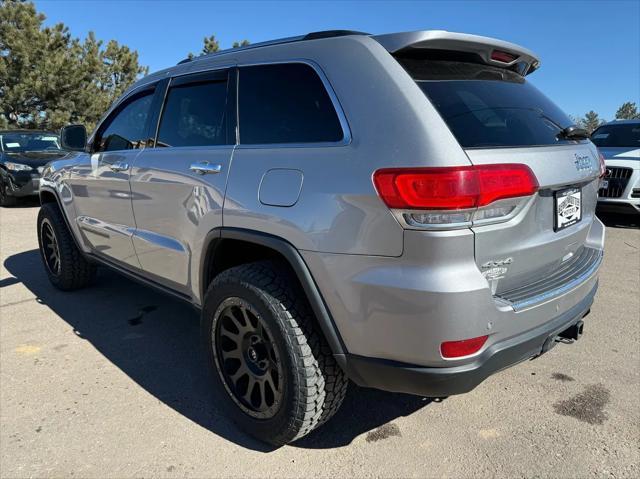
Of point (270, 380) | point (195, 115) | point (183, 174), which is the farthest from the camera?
point (195, 115)

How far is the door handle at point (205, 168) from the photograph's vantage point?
253cm

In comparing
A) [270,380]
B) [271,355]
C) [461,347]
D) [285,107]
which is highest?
[285,107]

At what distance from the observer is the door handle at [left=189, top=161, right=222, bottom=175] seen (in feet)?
8.30

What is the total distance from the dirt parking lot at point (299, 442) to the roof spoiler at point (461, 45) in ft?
5.98

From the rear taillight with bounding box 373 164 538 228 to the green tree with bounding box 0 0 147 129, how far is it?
23773 millimetres

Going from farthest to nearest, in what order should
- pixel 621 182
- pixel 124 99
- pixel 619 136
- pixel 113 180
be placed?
pixel 619 136
pixel 621 182
pixel 124 99
pixel 113 180

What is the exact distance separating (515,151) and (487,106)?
0.99 ft

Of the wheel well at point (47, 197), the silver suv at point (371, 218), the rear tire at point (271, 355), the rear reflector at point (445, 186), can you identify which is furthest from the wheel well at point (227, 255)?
the wheel well at point (47, 197)

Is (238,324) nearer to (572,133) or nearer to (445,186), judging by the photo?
(445,186)

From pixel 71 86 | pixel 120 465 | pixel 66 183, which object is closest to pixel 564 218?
pixel 120 465

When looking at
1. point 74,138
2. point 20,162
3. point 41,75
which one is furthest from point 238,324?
point 41,75

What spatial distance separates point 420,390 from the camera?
→ 194 centimetres

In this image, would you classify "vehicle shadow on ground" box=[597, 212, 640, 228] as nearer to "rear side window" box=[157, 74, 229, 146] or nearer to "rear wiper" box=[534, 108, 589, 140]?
"rear wiper" box=[534, 108, 589, 140]

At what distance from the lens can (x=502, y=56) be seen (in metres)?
2.41
